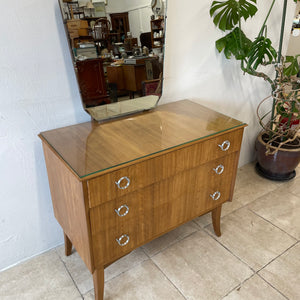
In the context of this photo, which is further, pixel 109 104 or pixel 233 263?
pixel 233 263

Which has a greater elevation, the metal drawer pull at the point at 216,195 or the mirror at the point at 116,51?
the mirror at the point at 116,51

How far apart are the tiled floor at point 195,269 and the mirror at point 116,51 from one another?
0.89 m

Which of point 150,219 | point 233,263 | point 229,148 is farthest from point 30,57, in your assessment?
point 233,263

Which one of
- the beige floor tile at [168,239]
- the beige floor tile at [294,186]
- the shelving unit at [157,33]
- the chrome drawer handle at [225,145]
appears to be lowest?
the beige floor tile at [294,186]

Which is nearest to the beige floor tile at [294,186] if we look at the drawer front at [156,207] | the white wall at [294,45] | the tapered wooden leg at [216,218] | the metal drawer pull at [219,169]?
the tapered wooden leg at [216,218]

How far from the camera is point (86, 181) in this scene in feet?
3.30

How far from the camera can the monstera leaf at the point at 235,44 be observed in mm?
1805

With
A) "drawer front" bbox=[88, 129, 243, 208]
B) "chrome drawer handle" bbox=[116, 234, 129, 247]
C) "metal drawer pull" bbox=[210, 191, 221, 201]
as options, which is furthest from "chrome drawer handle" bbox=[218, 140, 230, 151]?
"chrome drawer handle" bbox=[116, 234, 129, 247]

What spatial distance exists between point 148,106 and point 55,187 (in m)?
0.69

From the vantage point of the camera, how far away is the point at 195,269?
158 cm

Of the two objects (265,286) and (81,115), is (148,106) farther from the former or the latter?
(265,286)

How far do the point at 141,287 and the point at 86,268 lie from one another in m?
0.35

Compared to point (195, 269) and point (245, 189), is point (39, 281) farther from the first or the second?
point (245, 189)

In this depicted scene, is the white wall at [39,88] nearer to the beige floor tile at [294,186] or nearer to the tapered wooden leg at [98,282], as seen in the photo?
the tapered wooden leg at [98,282]
